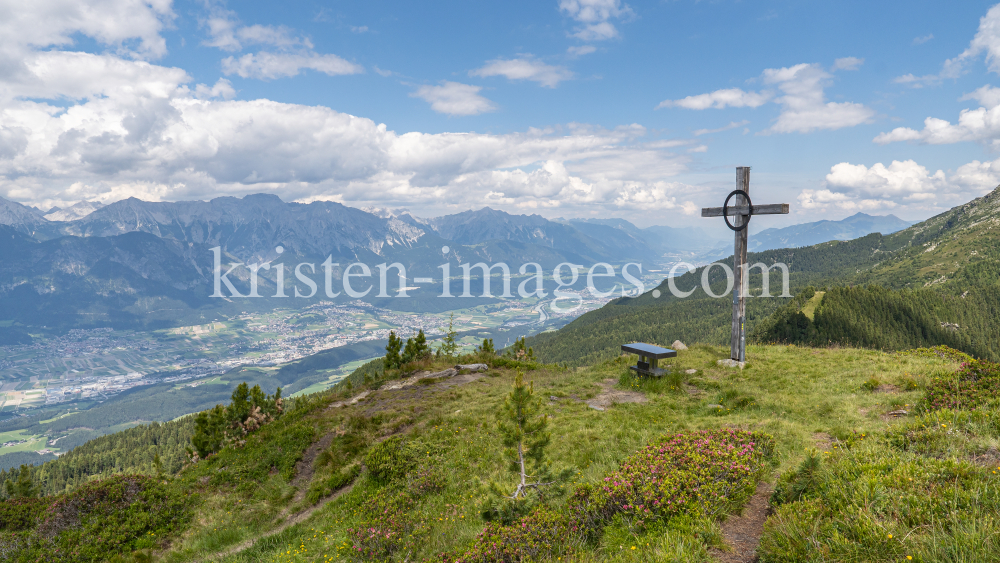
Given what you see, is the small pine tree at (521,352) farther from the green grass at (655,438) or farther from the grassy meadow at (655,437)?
the grassy meadow at (655,437)

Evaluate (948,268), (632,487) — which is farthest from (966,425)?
(948,268)

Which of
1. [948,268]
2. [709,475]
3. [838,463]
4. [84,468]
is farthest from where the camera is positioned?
[948,268]

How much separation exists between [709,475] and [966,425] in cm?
458

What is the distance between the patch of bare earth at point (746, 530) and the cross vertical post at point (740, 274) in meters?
12.0

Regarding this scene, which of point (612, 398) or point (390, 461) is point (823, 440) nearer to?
point (612, 398)

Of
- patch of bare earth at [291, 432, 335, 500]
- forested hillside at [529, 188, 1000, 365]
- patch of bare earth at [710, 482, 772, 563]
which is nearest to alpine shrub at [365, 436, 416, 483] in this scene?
patch of bare earth at [291, 432, 335, 500]

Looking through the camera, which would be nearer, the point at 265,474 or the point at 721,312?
the point at 265,474

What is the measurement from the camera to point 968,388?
29.1ft

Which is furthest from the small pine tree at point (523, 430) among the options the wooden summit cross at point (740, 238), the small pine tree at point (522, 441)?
the wooden summit cross at point (740, 238)

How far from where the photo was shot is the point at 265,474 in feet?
48.6

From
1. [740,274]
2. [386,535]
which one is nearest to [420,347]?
[740,274]

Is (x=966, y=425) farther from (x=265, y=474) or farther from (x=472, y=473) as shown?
(x=265, y=474)

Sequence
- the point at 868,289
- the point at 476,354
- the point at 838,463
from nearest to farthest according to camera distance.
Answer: the point at 838,463 → the point at 476,354 → the point at 868,289

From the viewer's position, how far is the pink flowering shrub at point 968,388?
8.20 m
